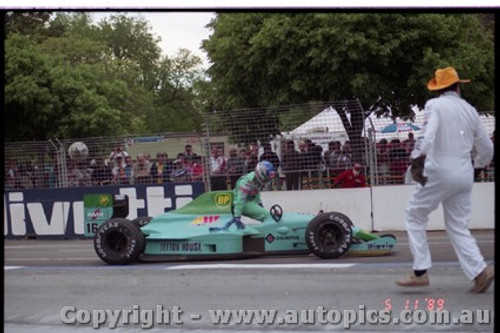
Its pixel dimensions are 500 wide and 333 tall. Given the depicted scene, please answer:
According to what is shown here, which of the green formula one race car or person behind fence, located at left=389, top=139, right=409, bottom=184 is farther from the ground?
person behind fence, located at left=389, top=139, right=409, bottom=184

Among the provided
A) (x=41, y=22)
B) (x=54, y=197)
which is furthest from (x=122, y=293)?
(x=41, y=22)

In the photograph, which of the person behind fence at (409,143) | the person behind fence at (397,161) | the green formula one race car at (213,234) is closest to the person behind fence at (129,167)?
the green formula one race car at (213,234)

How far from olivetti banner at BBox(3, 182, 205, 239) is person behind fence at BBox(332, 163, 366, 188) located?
4.28ft

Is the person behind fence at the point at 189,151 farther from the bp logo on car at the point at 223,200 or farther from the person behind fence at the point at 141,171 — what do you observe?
the bp logo on car at the point at 223,200

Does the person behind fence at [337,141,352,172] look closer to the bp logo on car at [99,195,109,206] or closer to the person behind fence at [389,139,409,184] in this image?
the person behind fence at [389,139,409,184]

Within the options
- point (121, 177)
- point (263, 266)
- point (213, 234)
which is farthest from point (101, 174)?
point (213, 234)

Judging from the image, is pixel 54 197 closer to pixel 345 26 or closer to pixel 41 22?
pixel 41 22

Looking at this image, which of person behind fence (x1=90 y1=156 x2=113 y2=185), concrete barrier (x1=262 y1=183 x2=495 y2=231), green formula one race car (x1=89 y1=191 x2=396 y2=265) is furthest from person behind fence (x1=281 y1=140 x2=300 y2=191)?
person behind fence (x1=90 y1=156 x2=113 y2=185)

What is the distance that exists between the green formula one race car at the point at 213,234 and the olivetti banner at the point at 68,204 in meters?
0.19

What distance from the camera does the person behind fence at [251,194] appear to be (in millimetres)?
6672

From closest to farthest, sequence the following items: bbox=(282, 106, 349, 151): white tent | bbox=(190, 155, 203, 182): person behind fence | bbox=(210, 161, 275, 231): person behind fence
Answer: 1. bbox=(282, 106, 349, 151): white tent
2. bbox=(210, 161, 275, 231): person behind fence
3. bbox=(190, 155, 203, 182): person behind fence

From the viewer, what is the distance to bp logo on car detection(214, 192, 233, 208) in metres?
7.92

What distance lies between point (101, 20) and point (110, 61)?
0.93 metres

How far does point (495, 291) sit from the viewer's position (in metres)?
5.13
